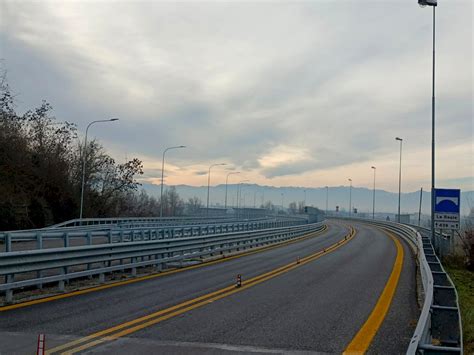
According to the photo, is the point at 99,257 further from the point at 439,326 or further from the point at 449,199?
the point at 449,199

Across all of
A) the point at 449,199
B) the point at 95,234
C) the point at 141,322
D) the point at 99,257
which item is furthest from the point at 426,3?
the point at 141,322

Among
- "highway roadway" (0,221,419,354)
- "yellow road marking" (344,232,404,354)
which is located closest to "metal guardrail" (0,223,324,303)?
"highway roadway" (0,221,419,354)

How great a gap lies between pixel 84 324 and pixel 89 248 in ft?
14.6

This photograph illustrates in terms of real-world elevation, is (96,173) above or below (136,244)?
above

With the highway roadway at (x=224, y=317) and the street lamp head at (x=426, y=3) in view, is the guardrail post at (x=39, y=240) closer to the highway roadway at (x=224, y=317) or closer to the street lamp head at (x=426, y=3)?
the highway roadway at (x=224, y=317)

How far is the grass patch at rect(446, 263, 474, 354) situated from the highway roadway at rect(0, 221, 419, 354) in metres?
0.91

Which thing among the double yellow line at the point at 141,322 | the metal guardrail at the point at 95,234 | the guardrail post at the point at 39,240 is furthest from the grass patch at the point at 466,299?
the guardrail post at the point at 39,240

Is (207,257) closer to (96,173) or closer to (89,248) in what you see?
(89,248)

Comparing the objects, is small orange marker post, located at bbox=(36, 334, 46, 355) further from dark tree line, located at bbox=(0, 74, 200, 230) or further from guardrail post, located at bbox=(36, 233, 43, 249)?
dark tree line, located at bbox=(0, 74, 200, 230)

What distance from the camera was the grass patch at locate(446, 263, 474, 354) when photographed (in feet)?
28.3

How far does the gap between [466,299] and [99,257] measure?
32.5ft

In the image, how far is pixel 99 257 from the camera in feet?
44.1

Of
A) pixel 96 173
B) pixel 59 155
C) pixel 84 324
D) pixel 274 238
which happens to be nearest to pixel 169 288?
pixel 84 324

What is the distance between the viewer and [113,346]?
7.30 meters
